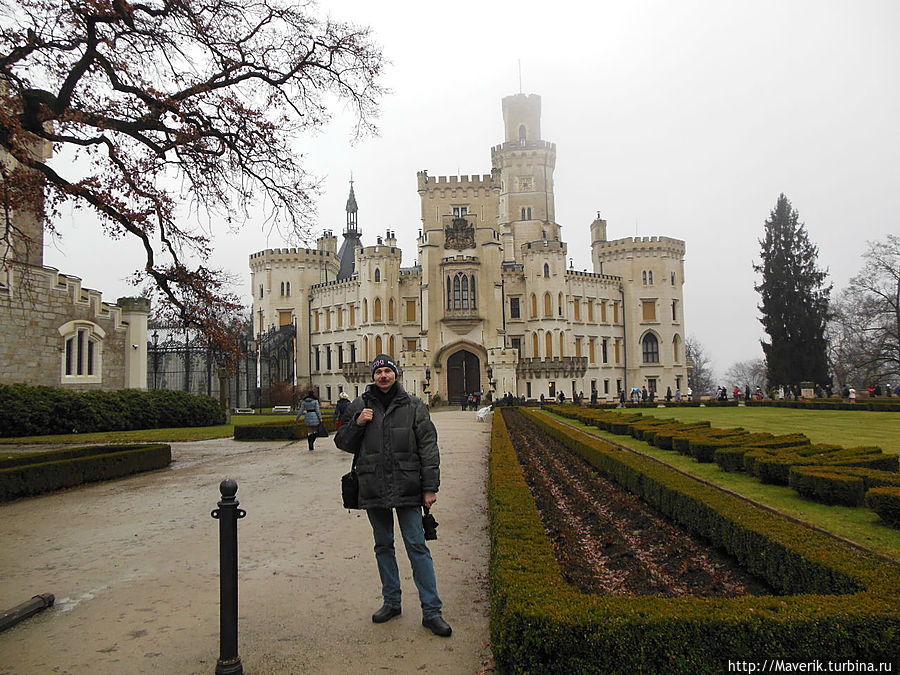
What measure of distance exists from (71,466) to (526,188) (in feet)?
189

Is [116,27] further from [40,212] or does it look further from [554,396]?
[554,396]

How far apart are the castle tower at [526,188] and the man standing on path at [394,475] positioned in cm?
5754

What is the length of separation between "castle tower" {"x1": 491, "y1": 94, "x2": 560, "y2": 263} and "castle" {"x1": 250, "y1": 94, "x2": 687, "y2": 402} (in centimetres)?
11

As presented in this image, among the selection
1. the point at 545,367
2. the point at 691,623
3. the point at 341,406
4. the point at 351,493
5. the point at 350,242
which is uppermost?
the point at 350,242

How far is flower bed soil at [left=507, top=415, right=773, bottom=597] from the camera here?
4.88 meters

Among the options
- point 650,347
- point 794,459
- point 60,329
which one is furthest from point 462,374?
point 794,459

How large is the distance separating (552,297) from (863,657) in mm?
48699

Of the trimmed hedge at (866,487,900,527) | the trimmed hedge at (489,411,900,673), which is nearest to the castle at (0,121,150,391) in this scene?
the trimmed hedge at (489,411,900,673)

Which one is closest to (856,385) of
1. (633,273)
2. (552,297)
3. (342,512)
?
(633,273)

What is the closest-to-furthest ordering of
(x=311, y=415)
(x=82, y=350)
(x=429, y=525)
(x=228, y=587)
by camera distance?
(x=228, y=587) → (x=429, y=525) → (x=311, y=415) → (x=82, y=350)

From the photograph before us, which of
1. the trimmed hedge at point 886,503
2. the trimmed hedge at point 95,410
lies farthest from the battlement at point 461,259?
the trimmed hedge at point 886,503

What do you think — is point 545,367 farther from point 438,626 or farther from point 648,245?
point 438,626

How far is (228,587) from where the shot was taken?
3904 mm

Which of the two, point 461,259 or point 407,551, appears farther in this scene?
point 461,259
